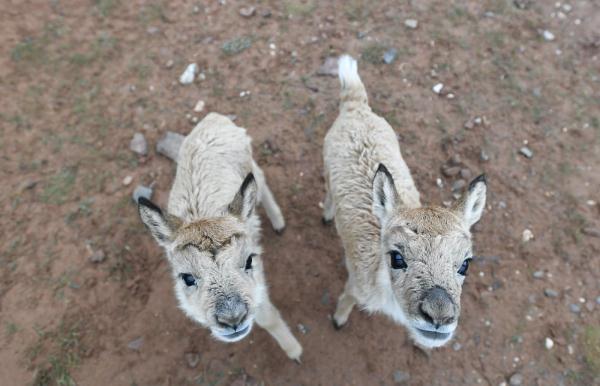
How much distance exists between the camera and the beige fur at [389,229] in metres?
4.13

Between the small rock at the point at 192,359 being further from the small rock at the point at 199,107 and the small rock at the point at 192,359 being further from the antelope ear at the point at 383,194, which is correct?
the small rock at the point at 199,107

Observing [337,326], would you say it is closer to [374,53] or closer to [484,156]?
[484,156]

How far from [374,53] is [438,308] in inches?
251

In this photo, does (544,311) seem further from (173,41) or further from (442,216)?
(173,41)

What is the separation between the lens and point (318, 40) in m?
9.07

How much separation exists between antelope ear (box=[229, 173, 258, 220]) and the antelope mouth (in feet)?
7.80

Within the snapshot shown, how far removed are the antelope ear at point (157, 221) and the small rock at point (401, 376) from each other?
3.84 m

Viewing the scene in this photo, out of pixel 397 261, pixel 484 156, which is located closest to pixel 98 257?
pixel 397 261

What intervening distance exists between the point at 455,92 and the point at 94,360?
8069 millimetres

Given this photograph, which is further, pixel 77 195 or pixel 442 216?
pixel 77 195

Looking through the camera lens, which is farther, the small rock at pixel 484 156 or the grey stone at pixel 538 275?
the small rock at pixel 484 156

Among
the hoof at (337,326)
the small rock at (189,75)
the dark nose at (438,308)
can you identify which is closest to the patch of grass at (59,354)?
the hoof at (337,326)

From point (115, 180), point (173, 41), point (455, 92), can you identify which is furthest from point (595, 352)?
point (173, 41)

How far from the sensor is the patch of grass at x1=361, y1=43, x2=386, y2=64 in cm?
873
